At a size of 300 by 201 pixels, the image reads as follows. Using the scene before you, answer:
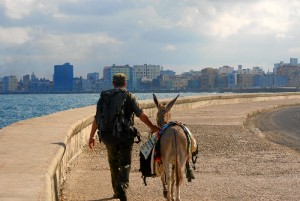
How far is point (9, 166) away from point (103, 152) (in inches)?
265

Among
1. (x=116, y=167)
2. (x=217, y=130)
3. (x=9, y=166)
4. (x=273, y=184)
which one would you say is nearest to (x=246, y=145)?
(x=217, y=130)

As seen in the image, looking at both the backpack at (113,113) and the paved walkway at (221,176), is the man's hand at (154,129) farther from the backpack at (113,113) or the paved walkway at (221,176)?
the paved walkway at (221,176)

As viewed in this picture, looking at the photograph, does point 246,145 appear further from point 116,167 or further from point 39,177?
point 39,177

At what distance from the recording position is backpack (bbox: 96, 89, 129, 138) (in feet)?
27.0

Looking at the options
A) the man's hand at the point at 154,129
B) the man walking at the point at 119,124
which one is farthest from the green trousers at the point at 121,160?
the man's hand at the point at 154,129

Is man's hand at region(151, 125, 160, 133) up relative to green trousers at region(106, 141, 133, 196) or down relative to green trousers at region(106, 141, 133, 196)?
up

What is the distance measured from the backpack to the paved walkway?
4.03 ft

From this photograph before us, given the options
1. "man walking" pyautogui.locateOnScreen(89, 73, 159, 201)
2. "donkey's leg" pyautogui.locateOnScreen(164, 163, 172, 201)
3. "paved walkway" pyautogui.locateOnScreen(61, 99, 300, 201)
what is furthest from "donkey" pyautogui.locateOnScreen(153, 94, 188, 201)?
"paved walkway" pyautogui.locateOnScreen(61, 99, 300, 201)

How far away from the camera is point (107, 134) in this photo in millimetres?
8289

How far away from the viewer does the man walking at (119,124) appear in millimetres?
8242

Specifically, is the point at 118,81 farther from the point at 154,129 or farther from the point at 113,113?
the point at 154,129

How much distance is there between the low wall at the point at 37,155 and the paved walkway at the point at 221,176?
0.37m

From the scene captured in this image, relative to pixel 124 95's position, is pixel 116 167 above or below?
below

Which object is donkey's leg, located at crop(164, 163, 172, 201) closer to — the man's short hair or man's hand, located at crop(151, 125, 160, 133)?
man's hand, located at crop(151, 125, 160, 133)
